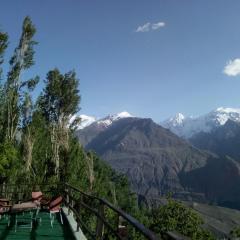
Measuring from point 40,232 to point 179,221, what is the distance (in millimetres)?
49931

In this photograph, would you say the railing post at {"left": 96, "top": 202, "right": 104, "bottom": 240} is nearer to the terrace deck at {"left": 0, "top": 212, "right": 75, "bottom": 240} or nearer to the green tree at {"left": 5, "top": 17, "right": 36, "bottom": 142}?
the terrace deck at {"left": 0, "top": 212, "right": 75, "bottom": 240}

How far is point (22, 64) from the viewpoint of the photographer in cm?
3450

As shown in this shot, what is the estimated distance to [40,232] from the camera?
12.2m

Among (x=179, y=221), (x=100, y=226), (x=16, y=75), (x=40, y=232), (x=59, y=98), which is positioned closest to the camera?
(x=100, y=226)

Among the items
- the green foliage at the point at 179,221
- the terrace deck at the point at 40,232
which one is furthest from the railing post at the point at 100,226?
the green foliage at the point at 179,221

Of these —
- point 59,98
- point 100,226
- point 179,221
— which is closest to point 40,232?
point 100,226

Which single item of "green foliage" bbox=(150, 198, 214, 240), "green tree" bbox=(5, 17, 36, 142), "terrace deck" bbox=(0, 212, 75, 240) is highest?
"green tree" bbox=(5, 17, 36, 142)

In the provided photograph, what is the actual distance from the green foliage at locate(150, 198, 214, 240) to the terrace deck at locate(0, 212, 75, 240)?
45819 millimetres

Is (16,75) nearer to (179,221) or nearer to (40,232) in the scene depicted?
(40,232)

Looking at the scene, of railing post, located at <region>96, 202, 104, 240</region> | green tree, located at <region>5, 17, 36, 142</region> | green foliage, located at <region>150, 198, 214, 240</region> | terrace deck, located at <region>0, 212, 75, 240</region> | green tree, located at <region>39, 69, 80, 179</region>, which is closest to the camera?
railing post, located at <region>96, 202, 104, 240</region>

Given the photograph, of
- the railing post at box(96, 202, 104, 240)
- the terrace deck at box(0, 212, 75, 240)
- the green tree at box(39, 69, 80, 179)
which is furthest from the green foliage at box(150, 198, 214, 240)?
the railing post at box(96, 202, 104, 240)

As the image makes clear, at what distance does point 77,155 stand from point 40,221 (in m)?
30.0

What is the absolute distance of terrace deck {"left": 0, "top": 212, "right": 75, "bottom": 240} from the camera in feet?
37.2

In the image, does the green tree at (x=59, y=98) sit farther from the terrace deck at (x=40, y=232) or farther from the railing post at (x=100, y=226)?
the railing post at (x=100, y=226)
